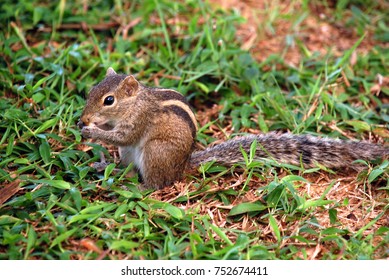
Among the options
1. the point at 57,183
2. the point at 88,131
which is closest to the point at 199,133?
the point at 88,131

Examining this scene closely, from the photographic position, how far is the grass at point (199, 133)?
372 centimetres

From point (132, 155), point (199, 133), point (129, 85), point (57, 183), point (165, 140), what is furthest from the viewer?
point (199, 133)

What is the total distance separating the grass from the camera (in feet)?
12.2

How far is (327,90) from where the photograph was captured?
18.4 feet

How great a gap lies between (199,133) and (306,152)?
3.40 ft

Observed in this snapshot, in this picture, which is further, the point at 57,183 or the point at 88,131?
the point at 88,131

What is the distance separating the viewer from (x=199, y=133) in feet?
16.5

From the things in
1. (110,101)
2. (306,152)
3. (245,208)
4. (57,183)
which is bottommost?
(245,208)

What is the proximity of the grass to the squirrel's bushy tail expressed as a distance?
0.09 m

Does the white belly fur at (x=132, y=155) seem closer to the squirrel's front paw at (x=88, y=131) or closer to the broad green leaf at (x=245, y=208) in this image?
the squirrel's front paw at (x=88, y=131)

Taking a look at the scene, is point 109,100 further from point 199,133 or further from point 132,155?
point 199,133

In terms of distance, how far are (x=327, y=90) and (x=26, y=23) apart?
10.6ft

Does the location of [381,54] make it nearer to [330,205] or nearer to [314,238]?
[330,205]
